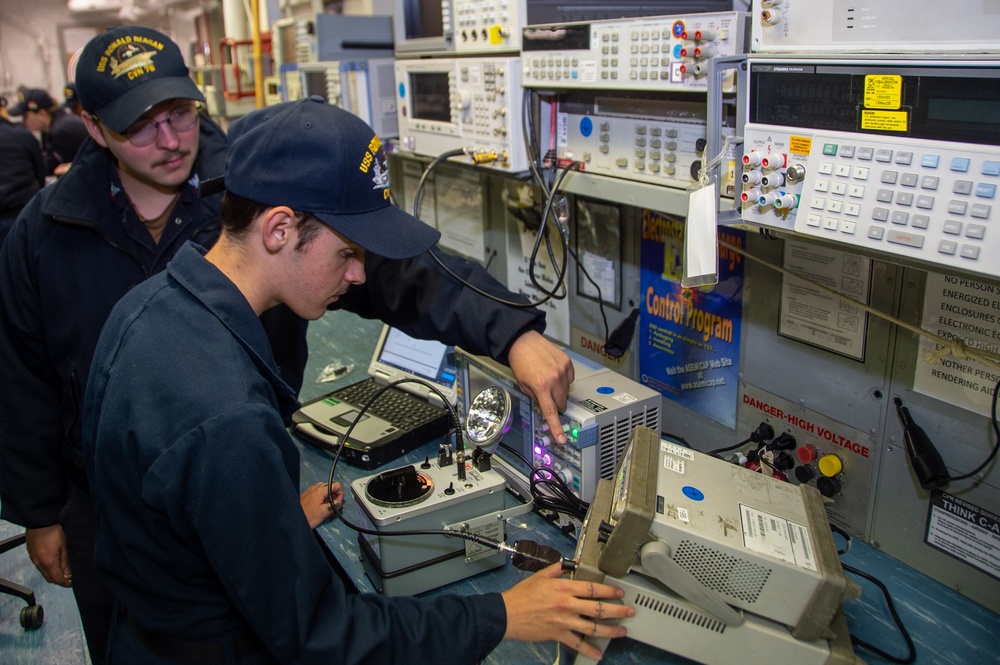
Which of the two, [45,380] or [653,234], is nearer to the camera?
[45,380]

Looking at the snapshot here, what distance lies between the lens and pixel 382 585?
1281 millimetres

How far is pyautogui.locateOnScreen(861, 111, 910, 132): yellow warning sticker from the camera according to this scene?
90cm

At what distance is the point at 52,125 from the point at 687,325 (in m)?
6.35

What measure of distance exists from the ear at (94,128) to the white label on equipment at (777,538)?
152 centimetres

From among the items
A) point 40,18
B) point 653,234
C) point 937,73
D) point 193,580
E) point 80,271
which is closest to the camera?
point 937,73

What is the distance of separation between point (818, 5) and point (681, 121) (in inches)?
16.3

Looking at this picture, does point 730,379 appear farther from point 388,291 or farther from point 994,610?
point 388,291

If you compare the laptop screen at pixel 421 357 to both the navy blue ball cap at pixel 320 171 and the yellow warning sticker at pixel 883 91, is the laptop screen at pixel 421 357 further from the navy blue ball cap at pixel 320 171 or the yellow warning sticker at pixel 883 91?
the yellow warning sticker at pixel 883 91

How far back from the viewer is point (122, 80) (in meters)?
1.53

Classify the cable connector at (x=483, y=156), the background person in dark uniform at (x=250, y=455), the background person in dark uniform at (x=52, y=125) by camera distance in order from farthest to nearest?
the background person in dark uniform at (x=52, y=125)
the cable connector at (x=483, y=156)
the background person in dark uniform at (x=250, y=455)

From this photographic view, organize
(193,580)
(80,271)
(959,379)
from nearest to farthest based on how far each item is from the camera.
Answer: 1. (193,580)
2. (959,379)
3. (80,271)

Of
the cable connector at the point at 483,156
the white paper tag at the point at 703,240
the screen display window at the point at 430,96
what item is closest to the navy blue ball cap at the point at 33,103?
the screen display window at the point at 430,96

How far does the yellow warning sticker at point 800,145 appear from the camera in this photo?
3.29ft

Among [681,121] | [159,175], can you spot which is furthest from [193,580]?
[681,121]
